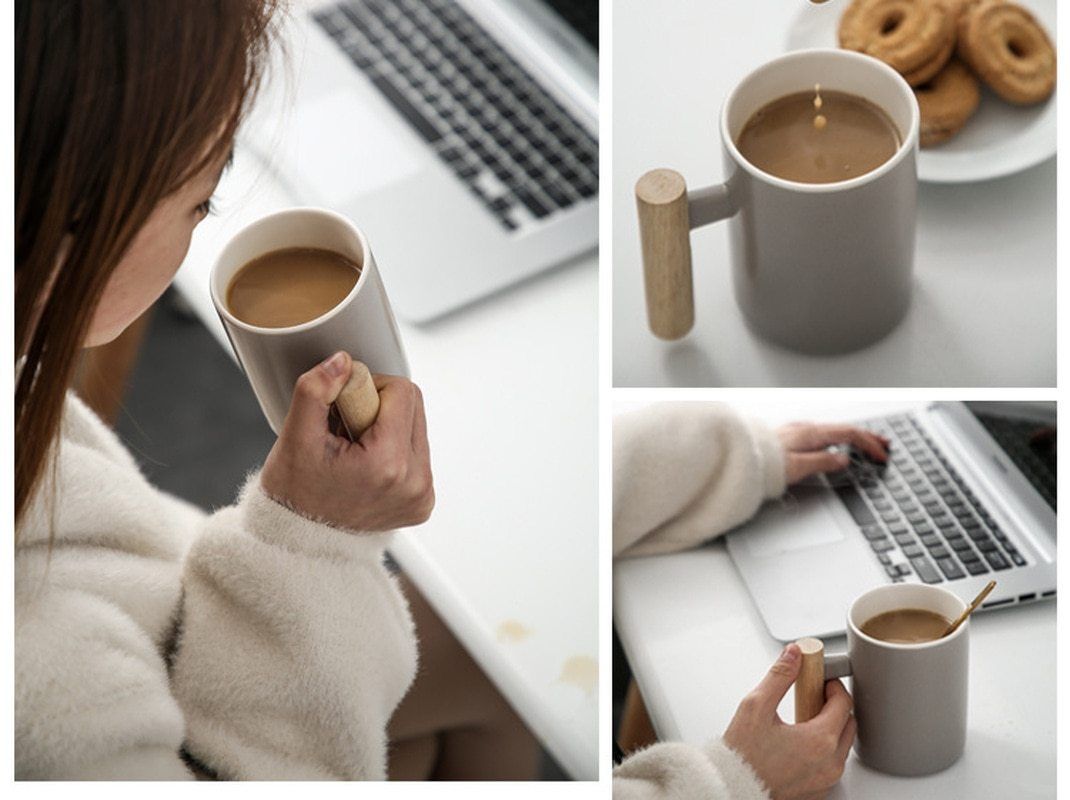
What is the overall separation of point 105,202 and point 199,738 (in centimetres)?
26

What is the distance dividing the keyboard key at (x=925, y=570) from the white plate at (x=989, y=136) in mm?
185

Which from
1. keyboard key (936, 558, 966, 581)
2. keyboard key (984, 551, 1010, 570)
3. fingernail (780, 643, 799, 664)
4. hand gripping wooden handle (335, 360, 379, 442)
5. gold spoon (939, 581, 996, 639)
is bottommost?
keyboard key (936, 558, 966, 581)

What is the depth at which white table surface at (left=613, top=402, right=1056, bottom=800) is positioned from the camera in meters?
0.60

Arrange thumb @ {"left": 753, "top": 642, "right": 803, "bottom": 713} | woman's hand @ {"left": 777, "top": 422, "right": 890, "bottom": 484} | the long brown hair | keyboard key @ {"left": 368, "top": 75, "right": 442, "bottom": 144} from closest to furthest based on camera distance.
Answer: the long brown hair < thumb @ {"left": 753, "top": 642, "right": 803, "bottom": 713} < woman's hand @ {"left": 777, "top": 422, "right": 890, "bottom": 484} < keyboard key @ {"left": 368, "top": 75, "right": 442, "bottom": 144}

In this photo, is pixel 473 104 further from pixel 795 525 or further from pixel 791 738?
pixel 791 738

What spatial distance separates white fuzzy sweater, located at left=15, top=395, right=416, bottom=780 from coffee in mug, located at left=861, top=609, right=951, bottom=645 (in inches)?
9.0

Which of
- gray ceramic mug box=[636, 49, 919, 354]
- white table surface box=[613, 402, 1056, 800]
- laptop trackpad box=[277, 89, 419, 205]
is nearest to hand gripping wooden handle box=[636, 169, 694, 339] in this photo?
gray ceramic mug box=[636, 49, 919, 354]

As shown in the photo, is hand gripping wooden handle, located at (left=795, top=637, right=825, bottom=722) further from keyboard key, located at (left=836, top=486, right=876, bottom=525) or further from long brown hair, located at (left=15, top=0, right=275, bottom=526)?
long brown hair, located at (left=15, top=0, right=275, bottom=526)

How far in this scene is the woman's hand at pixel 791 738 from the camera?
589 mm

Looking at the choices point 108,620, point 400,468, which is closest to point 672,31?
point 400,468

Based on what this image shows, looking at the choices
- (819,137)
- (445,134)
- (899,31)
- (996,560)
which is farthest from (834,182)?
(445,134)

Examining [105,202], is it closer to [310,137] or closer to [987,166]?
[310,137]

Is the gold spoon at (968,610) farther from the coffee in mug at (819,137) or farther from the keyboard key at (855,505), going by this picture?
the coffee in mug at (819,137)

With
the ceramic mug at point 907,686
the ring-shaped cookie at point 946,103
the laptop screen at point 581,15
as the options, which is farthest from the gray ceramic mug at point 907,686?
the laptop screen at point 581,15
